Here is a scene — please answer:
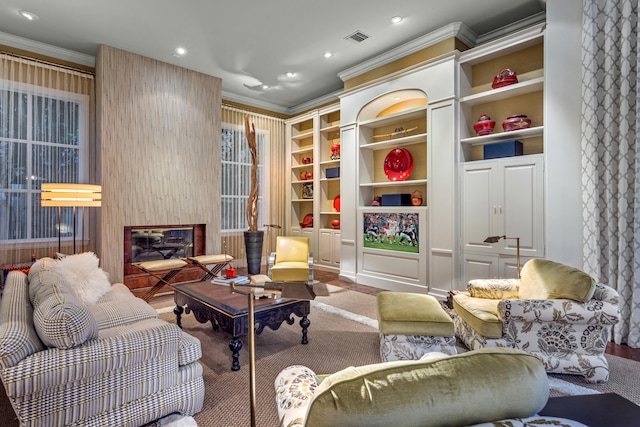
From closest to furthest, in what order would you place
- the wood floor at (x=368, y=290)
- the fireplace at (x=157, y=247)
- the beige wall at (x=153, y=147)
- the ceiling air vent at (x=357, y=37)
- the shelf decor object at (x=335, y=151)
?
the wood floor at (x=368, y=290) < the ceiling air vent at (x=357, y=37) < the beige wall at (x=153, y=147) < the fireplace at (x=157, y=247) < the shelf decor object at (x=335, y=151)

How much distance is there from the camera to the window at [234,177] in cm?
627

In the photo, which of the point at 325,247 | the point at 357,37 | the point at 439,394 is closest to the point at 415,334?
the point at 439,394

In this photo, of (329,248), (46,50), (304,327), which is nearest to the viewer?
(304,327)

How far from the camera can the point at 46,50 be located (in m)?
4.51

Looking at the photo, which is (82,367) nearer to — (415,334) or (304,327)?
(304,327)

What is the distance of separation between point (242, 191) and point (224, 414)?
4.98 meters

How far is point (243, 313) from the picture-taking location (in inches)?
96.2

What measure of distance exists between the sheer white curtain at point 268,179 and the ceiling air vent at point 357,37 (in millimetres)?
2848

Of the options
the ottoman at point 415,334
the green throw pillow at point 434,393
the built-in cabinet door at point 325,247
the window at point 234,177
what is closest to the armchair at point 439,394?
the green throw pillow at point 434,393

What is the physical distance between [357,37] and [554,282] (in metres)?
3.60

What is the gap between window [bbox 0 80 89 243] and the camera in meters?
4.15

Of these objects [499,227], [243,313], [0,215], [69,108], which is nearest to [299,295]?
[243,313]

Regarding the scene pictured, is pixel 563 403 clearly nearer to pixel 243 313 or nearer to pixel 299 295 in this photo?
pixel 299 295

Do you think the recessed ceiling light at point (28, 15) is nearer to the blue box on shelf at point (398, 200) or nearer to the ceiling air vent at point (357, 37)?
the ceiling air vent at point (357, 37)
